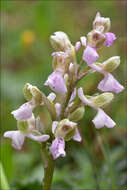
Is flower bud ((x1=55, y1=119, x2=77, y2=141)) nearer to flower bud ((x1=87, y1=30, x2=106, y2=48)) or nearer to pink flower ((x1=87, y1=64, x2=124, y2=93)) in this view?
pink flower ((x1=87, y1=64, x2=124, y2=93))

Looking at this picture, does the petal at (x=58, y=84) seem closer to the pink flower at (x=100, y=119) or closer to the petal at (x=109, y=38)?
the pink flower at (x=100, y=119)

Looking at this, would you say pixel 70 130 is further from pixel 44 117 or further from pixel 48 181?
pixel 44 117

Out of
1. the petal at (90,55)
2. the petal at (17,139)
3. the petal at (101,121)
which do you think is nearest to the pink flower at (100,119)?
the petal at (101,121)

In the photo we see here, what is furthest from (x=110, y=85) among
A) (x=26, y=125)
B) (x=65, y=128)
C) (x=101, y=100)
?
(x=26, y=125)

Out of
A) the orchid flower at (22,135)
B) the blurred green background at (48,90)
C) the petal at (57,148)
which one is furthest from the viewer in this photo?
the blurred green background at (48,90)

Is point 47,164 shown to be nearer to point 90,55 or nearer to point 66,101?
point 66,101


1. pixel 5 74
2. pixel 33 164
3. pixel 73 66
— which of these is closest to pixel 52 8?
pixel 5 74
